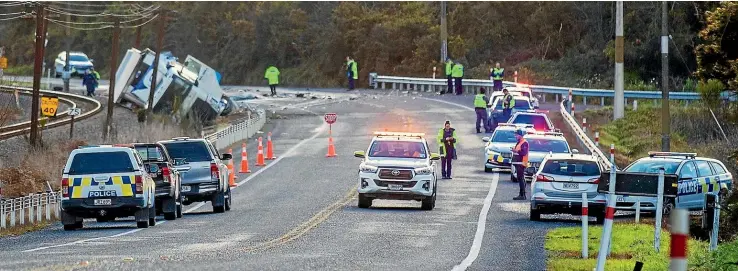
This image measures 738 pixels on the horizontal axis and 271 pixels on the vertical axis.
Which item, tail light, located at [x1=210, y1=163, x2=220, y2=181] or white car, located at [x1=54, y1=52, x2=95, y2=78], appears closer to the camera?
tail light, located at [x1=210, y1=163, x2=220, y2=181]

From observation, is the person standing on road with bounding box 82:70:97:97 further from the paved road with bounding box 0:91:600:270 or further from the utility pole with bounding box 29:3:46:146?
the utility pole with bounding box 29:3:46:146

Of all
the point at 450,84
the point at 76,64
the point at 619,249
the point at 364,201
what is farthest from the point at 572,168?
the point at 76,64

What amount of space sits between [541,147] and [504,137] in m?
3.04

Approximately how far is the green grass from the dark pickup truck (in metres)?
7.64

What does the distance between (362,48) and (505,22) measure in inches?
381

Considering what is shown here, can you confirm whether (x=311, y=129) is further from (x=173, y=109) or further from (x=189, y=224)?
(x=189, y=224)

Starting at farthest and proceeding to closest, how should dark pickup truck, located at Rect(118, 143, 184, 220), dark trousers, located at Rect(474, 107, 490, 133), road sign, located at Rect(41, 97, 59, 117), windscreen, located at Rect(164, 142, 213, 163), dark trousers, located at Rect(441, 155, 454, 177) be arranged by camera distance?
dark trousers, located at Rect(474, 107, 490, 133)
road sign, located at Rect(41, 97, 59, 117)
dark trousers, located at Rect(441, 155, 454, 177)
windscreen, located at Rect(164, 142, 213, 163)
dark pickup truck, located at Rect(118, 143, 184, 220)

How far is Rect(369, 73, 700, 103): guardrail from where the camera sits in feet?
203

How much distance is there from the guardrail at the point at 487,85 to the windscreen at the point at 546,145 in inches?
766

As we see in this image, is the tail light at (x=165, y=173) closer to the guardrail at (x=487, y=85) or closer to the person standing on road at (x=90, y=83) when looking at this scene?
the guardrail at (x=487, y=85)

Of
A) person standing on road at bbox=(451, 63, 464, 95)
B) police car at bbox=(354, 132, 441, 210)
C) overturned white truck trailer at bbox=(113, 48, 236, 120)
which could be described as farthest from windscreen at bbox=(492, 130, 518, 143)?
person standing on road at bbox=(451, 63, 464, 95)

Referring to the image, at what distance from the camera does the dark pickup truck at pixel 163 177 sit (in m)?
28.1

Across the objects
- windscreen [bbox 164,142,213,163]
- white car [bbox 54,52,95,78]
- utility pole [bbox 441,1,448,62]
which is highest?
utility pole [bbox 441,1,448,62]

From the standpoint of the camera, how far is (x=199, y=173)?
1207 inches
